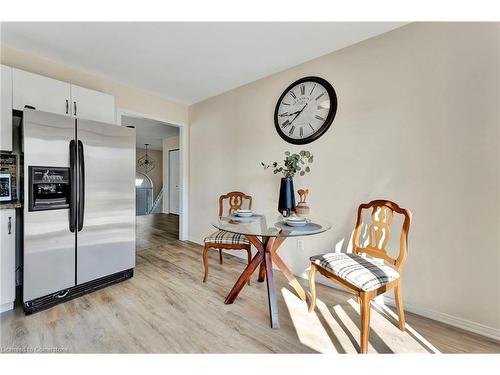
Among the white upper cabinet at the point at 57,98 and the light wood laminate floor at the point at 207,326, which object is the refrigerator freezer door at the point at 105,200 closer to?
the light wood laminate floor at the point at 207,326

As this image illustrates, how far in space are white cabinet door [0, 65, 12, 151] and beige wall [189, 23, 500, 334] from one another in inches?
107

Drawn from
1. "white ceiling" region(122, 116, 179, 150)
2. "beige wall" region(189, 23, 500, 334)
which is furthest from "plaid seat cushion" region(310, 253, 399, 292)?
Result: "white ceiling" region(122, 116, 179, 150)

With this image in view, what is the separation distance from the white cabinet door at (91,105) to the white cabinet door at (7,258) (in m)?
1.17

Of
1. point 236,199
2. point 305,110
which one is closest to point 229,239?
point 236,199

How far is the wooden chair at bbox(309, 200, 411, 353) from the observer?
4.61 ft

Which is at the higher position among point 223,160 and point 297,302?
point 223,160

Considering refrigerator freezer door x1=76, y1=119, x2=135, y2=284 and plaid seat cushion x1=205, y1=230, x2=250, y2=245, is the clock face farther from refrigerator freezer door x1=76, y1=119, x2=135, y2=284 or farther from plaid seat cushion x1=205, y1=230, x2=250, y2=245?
refrigerator freezer door x1=76, y1=119, x2=135, y2=284

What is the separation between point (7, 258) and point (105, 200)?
82cm

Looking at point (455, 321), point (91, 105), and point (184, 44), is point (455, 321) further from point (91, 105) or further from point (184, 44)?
point (91, 105)

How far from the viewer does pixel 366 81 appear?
216 cm

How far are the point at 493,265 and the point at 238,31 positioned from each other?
267 cm

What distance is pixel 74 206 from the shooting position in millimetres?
2076
